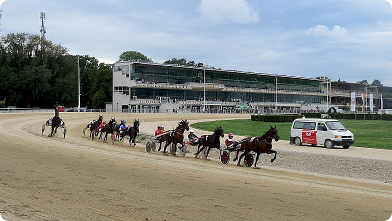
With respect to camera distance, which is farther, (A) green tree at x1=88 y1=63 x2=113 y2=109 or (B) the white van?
(A) green tree at x1=88 y1=63 x2=113 y2=109

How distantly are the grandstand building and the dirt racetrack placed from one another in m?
52.7

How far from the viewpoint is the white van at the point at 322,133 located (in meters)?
20.6

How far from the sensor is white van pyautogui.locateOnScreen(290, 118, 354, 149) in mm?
20609

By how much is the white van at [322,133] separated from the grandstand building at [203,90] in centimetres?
4435

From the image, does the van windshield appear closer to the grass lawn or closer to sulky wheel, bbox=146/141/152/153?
the grass lawn

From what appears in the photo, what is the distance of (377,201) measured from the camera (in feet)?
29.1

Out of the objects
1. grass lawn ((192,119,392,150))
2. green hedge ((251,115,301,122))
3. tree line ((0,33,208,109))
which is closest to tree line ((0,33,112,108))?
tree line ((0,33,208,109))

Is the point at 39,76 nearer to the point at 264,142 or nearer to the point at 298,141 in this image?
the point at 298,141

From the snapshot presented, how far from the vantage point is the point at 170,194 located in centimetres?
888

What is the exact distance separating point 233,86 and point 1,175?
85177mm

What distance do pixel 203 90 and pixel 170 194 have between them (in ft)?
252

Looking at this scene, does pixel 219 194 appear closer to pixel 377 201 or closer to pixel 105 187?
A: pixel 105 187

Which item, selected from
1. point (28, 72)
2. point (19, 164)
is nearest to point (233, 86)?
point (28, 72)

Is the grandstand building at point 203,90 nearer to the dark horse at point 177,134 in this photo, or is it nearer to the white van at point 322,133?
the white van at point 322,133
